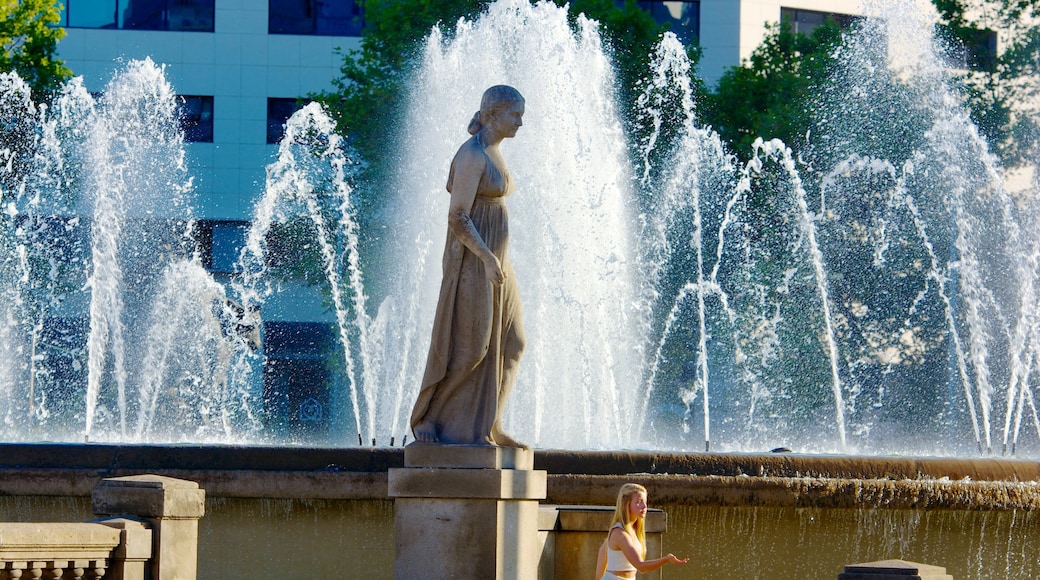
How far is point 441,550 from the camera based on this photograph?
9305mm

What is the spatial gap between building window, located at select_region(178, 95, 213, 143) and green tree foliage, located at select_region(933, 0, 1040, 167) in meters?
16.6

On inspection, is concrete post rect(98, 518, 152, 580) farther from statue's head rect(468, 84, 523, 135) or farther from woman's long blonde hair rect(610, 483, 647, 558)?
statue's head rect(468, 84, 523, 135)

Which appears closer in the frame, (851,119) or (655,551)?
(655,551)

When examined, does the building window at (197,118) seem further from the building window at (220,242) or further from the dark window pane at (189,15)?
the building window at (220,242)

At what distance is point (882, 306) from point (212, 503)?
20915 mm

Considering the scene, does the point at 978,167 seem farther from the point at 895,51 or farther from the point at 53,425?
the point at 53,425

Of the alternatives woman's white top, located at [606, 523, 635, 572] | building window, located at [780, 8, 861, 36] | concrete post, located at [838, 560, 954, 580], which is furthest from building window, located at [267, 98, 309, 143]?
concrete post, located at [838, 560, 954, 580]

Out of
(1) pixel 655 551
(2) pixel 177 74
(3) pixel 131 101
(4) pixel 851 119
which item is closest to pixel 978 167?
(4) pixel 851 119

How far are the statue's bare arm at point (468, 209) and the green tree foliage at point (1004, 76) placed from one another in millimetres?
22410

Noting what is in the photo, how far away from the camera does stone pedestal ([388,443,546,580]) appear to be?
30.3ft

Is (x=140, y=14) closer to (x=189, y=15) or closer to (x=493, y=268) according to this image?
(x=189, y=15)

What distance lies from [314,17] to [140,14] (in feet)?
12.8

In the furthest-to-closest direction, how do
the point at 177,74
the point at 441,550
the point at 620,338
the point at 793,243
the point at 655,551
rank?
1. the point at 177,74
2. the point at 793,243
3. the point at 620,338
4. the point at 655,551
5. the point at 441,550

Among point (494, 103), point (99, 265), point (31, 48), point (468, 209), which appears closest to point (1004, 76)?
point (99, 265)
